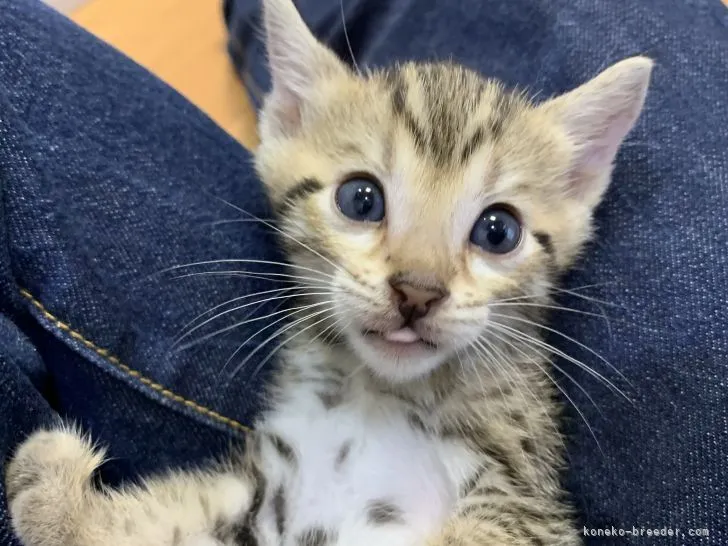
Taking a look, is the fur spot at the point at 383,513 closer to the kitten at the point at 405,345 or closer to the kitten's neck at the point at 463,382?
the kitten at the point at 405,345

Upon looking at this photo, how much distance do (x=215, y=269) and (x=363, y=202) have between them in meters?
0.24

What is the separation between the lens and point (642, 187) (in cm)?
103

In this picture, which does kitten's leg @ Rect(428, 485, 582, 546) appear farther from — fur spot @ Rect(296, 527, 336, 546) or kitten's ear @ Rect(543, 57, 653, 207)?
kitten's ear @ Rect(543, 57, 653, 207)

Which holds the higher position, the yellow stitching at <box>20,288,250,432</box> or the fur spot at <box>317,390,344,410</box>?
the fur spot at <box>317,390,344,410</box>

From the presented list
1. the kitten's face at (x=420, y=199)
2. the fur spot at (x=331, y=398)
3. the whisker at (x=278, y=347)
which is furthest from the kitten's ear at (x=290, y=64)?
the fur spot at (x=331, y=398)

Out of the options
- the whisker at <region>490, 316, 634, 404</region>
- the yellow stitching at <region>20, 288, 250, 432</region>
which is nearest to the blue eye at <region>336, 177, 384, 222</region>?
the whisker at <region>490, 316, 634, 404</region>

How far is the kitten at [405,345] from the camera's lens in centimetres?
93

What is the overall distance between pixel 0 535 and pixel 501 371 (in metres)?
0.66

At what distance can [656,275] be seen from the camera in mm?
955

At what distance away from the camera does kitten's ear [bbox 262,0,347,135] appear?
111cm

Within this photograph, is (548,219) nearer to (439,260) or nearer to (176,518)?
(439,260)

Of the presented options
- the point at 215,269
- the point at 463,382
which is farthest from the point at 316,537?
the point at 215,269

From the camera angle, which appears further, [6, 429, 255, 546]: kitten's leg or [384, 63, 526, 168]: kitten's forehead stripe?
[384, 63, 526, 168]: kitten's forehead stripe

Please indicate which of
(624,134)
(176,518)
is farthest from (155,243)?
(624,134)
